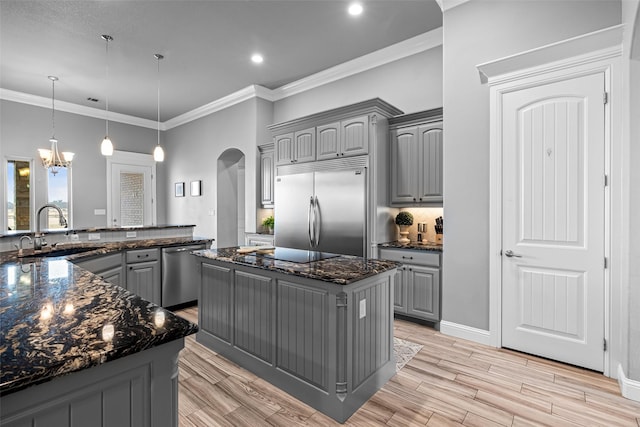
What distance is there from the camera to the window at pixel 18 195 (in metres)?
5.66

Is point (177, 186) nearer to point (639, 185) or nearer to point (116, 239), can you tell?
point (116, 239)

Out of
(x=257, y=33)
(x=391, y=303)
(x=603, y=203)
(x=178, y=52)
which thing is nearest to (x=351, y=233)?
(x=391, y=303)

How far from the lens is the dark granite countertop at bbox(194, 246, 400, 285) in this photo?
1959 millimetres

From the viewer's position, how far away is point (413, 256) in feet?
11.7

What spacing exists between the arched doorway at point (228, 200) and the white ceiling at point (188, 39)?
138 cm

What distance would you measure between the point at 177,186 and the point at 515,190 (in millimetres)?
6706

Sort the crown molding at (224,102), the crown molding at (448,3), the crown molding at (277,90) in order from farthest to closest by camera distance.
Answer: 1. the crown molding at (224,102)
2. the crown molding at (277,90)
3. the crown molding at (448,3)

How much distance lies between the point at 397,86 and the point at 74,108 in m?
6.13

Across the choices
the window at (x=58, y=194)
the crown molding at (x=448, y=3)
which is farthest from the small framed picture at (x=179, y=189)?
the crown molding at (x=448, y=3)

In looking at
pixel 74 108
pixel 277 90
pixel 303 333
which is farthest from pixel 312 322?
pixel 74 108

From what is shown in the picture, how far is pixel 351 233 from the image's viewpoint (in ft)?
12.9

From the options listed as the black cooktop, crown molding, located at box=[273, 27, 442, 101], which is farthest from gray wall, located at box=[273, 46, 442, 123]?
the black cooktop

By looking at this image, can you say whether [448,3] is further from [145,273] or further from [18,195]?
[18,195]

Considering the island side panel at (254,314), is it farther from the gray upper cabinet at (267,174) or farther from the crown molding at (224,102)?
the crown molding at (224,102)
